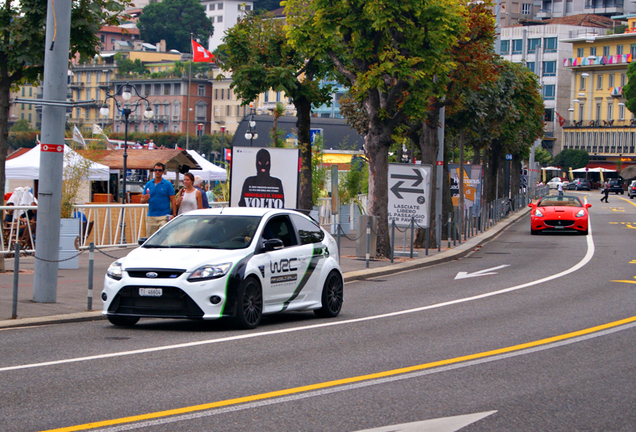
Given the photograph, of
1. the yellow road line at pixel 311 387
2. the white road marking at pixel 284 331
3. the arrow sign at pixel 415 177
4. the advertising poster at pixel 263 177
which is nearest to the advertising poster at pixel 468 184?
the arrow sign at pixel 415 177

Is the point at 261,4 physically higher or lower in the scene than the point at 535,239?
higher

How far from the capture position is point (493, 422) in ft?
22.0

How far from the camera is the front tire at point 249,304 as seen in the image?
36.6 ft

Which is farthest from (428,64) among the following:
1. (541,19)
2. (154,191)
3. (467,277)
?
(541,19)

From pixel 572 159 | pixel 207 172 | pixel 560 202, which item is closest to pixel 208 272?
pixel 207 172

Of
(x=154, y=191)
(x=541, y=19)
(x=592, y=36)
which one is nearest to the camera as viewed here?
(x=154, y=191)

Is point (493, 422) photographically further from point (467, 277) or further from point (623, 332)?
point (467, 277)

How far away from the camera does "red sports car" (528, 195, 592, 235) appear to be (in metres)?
34.6

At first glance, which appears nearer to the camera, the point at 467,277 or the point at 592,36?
the point at 467,277

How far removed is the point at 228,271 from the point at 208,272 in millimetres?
244

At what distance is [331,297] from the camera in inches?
515

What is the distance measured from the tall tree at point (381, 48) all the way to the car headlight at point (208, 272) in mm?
10939

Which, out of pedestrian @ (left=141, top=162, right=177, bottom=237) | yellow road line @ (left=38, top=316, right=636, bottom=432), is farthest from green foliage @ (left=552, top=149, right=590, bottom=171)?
yellow road line @ (left=38, top=316, right=636, bottom=432)

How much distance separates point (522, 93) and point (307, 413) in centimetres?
3919
